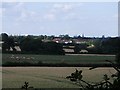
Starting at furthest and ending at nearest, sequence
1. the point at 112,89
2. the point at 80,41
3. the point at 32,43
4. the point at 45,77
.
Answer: the point at 45,77 → the point at 32,43 → the point at 80,41 → the point at 112,89

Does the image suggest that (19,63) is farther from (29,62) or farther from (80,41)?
(80,41)

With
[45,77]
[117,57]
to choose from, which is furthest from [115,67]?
[45,77]

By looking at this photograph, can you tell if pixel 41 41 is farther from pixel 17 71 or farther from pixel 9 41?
pixel 17 71

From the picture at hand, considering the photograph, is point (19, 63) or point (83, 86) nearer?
point (83, 86)

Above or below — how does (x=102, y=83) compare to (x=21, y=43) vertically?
below

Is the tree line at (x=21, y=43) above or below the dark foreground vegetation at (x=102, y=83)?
above

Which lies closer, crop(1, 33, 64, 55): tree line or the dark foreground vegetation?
the dark foreground vegetation

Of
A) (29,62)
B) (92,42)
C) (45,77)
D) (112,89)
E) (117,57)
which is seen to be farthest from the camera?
(29,62)

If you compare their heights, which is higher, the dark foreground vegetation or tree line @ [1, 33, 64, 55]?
tree line @ [1, 33, 64, 55]

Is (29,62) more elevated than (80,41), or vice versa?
(80,41)

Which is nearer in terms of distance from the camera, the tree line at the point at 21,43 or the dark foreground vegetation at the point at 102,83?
the dark foreground vegetation at the point at 102,83

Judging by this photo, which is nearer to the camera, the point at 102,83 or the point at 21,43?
the point at 102,83
